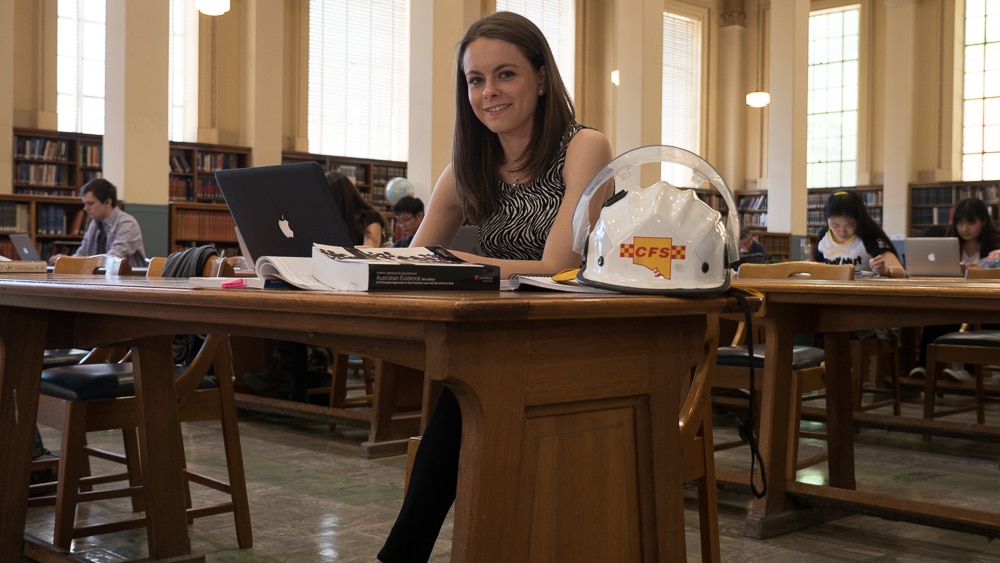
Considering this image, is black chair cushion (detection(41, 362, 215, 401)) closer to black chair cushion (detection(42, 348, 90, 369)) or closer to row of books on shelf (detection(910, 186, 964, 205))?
black chair cushion (detection(42, 348, 90, 369))

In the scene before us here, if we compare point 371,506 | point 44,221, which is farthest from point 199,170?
point 371,506

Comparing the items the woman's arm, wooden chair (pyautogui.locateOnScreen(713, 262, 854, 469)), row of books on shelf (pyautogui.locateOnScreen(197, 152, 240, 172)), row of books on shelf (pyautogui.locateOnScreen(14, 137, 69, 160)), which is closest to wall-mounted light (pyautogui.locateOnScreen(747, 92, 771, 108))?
row of books on shelf (pyautogui.locateOnScreen(197, 152, 240, 172))

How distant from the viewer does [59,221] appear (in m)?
8.82

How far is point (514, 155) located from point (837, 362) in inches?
53.8

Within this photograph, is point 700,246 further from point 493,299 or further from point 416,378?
point 416,378

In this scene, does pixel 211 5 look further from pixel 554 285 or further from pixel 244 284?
pixel 554 285

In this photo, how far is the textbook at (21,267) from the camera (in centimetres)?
269

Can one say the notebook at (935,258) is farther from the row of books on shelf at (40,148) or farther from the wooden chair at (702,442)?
the row of books on shelf at (40,148)

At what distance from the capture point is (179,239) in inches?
351

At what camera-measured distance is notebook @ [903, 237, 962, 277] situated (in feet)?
19.8

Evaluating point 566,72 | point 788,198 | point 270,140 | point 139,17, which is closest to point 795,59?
point 788,198

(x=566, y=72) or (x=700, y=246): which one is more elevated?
(x=566, y=72)

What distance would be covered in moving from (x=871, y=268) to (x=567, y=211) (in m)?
3.50

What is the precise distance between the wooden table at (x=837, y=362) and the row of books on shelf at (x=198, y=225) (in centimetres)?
705
